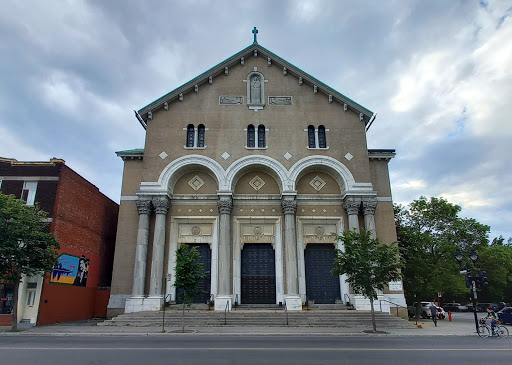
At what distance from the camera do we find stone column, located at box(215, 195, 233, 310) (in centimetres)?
2331

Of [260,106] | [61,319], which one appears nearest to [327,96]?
[260,106]

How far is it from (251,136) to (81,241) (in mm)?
14143

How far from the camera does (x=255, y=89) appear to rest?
28766mm

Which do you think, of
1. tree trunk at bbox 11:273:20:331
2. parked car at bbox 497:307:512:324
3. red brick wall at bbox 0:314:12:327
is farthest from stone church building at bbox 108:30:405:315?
parked car at bbox 497:307:512:324

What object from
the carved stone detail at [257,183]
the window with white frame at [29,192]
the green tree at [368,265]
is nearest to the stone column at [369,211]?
the green tree at [368,265]

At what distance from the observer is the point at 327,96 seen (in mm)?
28750

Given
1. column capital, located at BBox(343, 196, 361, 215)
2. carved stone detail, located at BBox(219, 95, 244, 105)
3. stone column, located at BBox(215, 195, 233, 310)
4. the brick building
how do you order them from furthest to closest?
carved stone detail, located at BBox(219, 95, 244, 105)
column capital, located at BBox(343, 196, 361, 215)
stone column, located at BBox(215, 195, 233, 310)
the brick building

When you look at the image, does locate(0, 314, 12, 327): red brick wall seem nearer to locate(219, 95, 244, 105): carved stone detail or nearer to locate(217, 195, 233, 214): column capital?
locate(217, 195, 233, 214): column capital

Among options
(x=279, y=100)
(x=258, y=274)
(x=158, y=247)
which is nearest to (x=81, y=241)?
(x=158, y=247)

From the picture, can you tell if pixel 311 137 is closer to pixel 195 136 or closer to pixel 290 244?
pixel 290 244

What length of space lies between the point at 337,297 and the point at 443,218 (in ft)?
52.0

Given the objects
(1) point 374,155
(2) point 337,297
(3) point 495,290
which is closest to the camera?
(2) point 337,297

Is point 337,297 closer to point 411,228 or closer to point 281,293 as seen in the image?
point 281,293

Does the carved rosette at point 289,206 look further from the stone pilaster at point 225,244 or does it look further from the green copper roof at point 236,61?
the green copper roof at point 236,61
